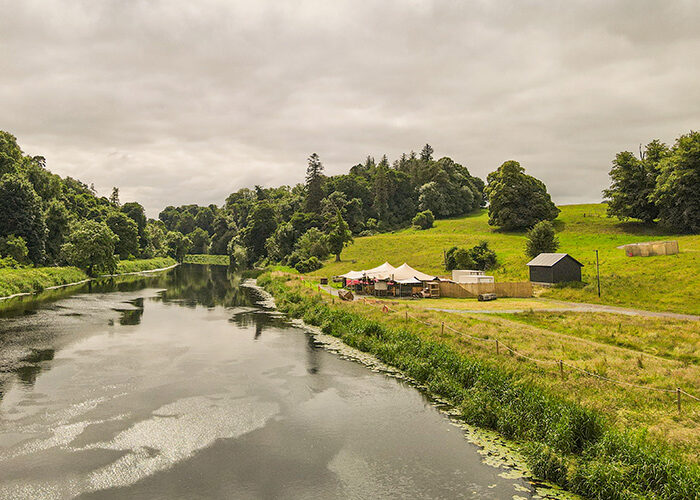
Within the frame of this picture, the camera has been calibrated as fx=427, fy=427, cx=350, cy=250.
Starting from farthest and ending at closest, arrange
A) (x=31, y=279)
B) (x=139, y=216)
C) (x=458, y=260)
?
(x=139, y=216)
(x=458, y=260)
(x=31, y=279)

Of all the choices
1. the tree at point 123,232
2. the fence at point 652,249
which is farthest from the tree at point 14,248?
the fence at point 652,249

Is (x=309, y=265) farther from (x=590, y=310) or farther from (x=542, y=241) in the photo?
(x=590, y=310)

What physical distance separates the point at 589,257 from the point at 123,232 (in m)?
105

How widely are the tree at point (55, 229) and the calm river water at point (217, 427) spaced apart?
60.2m

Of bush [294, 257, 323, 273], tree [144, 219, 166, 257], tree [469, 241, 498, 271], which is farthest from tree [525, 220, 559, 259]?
tree [144, 219, 166, 257]

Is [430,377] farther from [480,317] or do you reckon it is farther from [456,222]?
[456,222]

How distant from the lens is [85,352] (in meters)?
27.0

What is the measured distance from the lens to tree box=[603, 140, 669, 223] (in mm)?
76625

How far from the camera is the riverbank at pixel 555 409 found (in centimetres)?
1147

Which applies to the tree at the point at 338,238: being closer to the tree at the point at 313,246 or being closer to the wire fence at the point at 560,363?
the tree at the point at 313,246

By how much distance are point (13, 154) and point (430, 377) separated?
377 ft

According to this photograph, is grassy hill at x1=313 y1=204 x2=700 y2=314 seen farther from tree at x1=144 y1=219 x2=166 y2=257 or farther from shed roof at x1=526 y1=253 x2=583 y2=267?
tree at x1=144 y1=219 x2=166 y2=257

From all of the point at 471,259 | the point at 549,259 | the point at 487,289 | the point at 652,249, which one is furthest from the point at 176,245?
the point at 652,249

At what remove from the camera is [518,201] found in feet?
311
